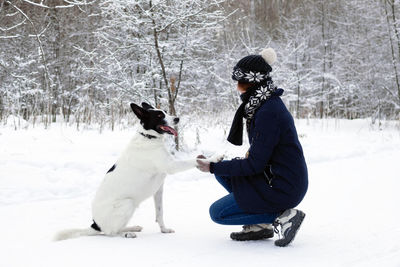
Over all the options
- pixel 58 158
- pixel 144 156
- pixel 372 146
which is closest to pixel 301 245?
pixel 144 156

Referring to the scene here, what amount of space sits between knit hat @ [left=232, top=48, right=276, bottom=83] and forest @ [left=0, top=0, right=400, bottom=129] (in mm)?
1936

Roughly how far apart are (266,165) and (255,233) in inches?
22.5

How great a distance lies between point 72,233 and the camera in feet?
10.3

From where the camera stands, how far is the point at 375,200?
4.18 meters

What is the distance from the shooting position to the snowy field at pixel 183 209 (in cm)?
257

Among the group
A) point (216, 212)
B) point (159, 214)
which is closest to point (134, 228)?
point (159, 214)

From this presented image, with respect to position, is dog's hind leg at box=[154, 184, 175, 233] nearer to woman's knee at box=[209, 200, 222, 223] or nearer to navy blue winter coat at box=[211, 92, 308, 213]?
woman's knee at box=[209, 200, 222, 223]

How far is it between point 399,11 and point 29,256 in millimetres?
12129

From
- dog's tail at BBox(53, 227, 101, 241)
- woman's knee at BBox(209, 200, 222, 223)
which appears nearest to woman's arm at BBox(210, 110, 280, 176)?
woman's knee at BBox(209, 200, 222, 223)

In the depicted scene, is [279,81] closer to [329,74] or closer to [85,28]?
[329,74]

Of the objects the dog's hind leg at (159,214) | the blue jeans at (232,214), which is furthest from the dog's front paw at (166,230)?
the blue jeans at (232,214)

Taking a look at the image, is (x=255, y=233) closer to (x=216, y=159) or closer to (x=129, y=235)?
(x=216, y=159)

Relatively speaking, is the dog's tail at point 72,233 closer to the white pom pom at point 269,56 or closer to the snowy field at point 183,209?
the snowy field at point 183,209

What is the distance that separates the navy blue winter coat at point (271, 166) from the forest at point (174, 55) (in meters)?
2.16
